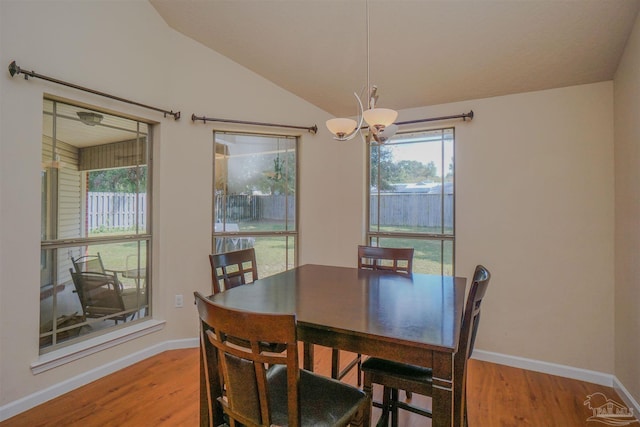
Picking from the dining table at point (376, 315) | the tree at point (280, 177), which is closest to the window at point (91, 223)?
the tree at point (280, 177)

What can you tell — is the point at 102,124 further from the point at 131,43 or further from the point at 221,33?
the point at 221,33

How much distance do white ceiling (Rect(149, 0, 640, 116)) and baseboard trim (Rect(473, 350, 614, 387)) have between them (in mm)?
2271

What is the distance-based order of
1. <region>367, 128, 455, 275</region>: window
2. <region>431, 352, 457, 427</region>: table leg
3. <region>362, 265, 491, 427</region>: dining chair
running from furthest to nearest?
<region>367, 128, 455, 275</region>: window → <region>362, 265, 491, 427</region>: dining chair → <region>431, 352, 457, 427</region>: table leg

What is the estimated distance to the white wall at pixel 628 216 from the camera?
A: 203cm

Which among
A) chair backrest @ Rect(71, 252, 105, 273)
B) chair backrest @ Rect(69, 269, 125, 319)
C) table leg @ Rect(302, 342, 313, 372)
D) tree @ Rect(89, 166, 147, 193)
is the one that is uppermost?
tree @ Rect(89, 166, 147, 193)

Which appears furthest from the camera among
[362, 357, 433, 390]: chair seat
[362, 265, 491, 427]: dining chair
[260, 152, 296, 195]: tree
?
[260, 152, 296, 195]: tree

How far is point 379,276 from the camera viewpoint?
2.26m

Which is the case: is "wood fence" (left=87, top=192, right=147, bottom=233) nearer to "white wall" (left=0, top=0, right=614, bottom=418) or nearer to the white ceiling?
"white wall" (left=0, top=0, right=614, bottom=418)

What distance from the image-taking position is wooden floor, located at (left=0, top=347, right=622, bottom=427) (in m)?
1.99

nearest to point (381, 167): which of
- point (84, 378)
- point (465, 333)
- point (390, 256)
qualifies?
point (390, 256)

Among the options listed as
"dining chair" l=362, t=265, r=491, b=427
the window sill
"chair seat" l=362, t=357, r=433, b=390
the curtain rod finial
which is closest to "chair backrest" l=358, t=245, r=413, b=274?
"dining chair" l=362, t=265, r=491, b=427

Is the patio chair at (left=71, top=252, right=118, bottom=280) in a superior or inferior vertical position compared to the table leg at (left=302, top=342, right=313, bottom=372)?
superior

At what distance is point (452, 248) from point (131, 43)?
3.32 m

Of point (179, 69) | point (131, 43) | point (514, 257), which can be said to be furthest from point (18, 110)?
A: point (514, 257)
